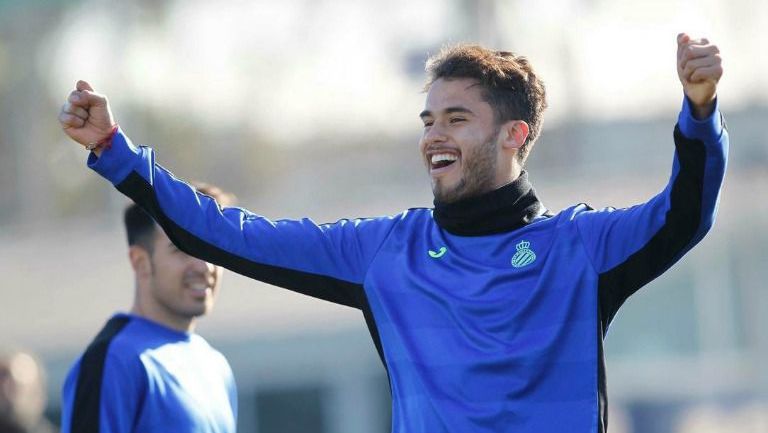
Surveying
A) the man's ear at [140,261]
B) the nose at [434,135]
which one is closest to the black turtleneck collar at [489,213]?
the nose at [434,135]

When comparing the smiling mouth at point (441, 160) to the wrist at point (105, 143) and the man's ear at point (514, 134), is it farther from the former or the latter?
the wrist at point (105, 143)

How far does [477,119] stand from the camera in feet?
17.4

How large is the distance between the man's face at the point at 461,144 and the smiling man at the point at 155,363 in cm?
159

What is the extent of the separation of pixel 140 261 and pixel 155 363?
2.33 ft

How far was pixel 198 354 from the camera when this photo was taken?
261 inches

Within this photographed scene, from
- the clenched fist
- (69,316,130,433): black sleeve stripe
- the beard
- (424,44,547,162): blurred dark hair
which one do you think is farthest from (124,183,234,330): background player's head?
the clenched fist

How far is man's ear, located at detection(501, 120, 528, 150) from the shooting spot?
535 cm

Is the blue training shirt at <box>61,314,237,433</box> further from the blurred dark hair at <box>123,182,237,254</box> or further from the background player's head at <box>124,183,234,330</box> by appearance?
the blurred dark hair at <box>123,182,237,254</box>

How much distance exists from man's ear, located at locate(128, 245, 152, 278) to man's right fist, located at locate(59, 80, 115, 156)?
1.84 meters

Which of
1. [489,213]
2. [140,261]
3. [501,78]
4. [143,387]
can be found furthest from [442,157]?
[140,261]

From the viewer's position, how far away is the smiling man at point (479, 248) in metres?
4.84

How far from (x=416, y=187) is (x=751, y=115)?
4903 millimetres

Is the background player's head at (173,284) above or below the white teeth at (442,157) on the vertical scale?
below

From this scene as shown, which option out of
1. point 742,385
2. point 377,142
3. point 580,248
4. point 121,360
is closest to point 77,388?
point 121,360
